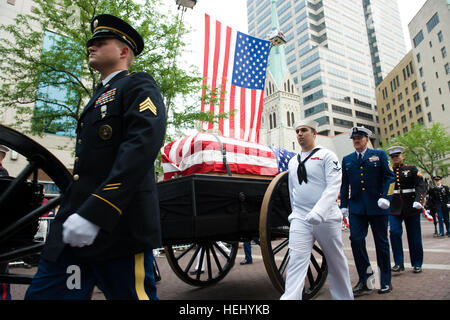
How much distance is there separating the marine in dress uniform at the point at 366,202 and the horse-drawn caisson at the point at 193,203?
625 mm

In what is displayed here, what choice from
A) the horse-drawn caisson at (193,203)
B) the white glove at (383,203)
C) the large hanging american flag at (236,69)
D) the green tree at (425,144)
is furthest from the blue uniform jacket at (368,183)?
the green tree at (425,144)

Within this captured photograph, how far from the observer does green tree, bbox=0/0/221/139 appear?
10.7m

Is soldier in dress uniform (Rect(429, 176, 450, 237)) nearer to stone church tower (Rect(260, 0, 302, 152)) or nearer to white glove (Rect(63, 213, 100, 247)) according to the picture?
white glove (Rect(63, 213, 100, 247))

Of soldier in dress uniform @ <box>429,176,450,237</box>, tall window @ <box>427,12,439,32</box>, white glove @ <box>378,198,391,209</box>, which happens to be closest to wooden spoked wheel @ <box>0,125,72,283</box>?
white glove @ <box>378,198,391,209</box>

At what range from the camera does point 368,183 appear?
4191 millimetres

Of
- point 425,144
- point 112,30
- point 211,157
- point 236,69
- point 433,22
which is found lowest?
point 211,157

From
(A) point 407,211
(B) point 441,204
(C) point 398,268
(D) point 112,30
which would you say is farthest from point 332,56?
(D) point 112,30

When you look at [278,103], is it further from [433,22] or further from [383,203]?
[383,203]

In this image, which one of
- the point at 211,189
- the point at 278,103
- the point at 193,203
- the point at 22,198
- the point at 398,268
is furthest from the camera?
the point at 278,103

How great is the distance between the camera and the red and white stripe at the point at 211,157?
3381 mm

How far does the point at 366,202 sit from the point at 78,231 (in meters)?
3.78

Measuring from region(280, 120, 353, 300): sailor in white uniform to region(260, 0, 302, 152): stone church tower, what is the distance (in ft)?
207

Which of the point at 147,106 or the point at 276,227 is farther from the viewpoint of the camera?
the point at 276,227

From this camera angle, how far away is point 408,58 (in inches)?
2299
